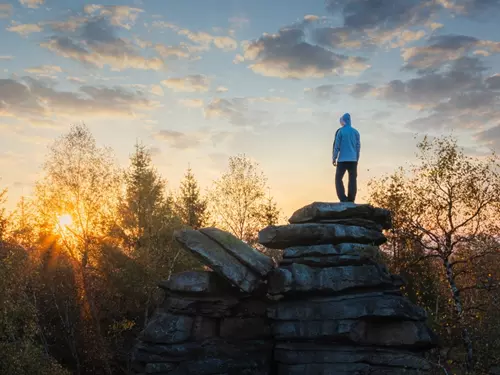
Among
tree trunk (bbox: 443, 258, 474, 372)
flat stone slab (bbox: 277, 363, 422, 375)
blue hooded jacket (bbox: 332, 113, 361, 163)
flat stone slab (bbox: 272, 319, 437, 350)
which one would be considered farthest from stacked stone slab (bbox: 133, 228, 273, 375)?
tree trunk (bbox: 443, 258, 474, 372)

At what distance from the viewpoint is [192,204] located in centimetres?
5484

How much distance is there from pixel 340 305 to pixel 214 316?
5447mm

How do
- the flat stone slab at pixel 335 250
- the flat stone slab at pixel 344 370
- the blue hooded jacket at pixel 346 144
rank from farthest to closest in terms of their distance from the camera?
1. the blue hooded jacket at pixel 346 144
2. the flat stone slab at pixel 335 250
3. the flat stone slab at pixel 344 370

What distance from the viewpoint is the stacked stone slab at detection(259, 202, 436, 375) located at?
1792 centimetres

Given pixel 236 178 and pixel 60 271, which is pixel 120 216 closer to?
pixel 60 271

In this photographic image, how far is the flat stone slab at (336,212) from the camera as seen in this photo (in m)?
20.5

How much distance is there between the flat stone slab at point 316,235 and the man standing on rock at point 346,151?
2154mm

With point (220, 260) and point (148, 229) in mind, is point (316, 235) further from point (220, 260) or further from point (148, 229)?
point (148, 229)

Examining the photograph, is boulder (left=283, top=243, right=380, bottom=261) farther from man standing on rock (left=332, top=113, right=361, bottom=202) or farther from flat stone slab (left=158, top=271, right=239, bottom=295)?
flat stone slab (left=158, top=271, right=239, bottom=295)

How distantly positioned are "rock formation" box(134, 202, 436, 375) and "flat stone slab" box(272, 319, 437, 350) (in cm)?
4

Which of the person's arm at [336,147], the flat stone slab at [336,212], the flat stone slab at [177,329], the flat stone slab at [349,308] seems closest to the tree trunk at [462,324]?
the flat stone slab at [349,308]

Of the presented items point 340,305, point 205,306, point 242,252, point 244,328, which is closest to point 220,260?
point 242,252

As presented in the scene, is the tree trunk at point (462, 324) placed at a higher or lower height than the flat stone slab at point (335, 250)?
lower

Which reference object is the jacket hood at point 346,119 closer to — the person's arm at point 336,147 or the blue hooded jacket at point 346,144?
the blue hooded jacket at point 346,144
